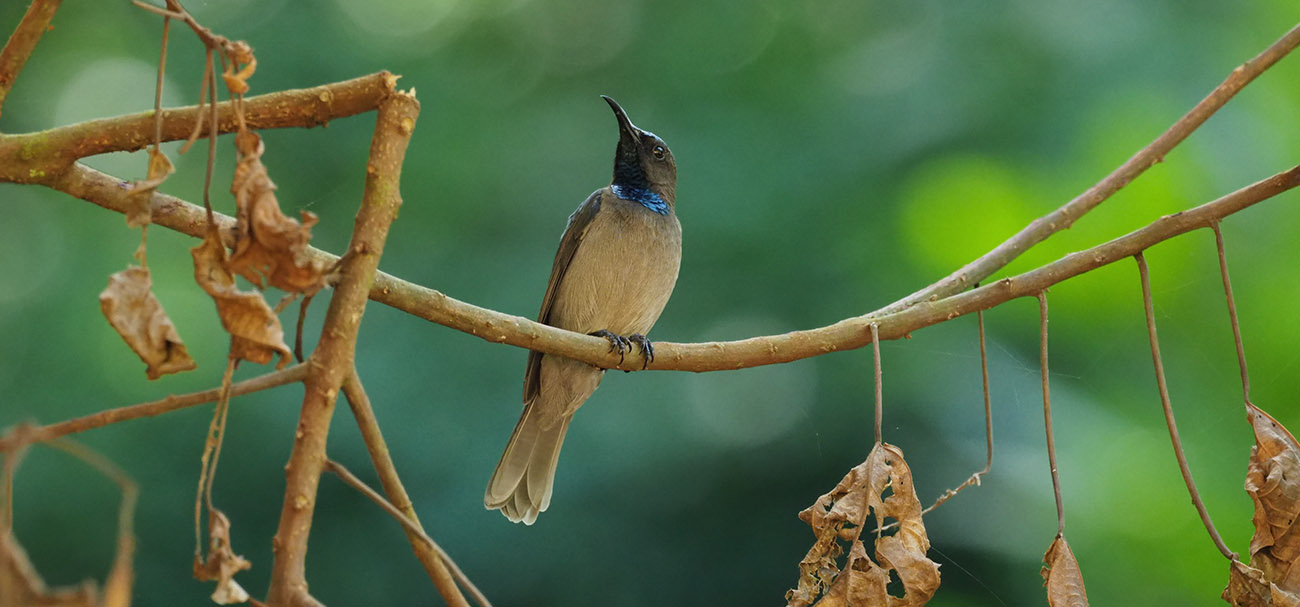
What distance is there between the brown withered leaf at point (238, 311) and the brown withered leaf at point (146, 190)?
61 mm

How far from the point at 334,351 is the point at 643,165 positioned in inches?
82.0

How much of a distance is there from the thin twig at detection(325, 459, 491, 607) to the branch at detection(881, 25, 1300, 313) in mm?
949

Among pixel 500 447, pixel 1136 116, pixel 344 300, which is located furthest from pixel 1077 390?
pixel 344 300

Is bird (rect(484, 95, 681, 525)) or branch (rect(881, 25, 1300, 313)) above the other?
branch (rect(881, 25, 1300, 313))

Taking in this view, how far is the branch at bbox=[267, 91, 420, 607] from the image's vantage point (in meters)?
0.94

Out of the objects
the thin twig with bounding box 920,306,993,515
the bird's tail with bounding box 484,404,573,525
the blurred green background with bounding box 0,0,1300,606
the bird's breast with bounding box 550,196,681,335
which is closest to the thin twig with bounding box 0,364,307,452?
the thin twig with bounding box 920,306,993,515

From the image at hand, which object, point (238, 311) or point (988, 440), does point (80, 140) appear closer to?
point (238, 311)

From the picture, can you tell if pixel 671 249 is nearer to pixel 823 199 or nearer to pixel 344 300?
pixel 823 199

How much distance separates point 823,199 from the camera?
4.20 metres

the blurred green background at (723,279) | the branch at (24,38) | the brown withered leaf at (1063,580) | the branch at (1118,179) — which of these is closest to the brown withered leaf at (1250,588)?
the brown withered leaf at (1063,580)

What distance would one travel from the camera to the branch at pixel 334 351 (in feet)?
3.08

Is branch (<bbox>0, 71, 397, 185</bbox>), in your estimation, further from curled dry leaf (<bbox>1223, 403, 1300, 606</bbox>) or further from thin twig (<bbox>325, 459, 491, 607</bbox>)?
curled dry leaf (<bbox>1223, 403, 1300, 606</bbox>)

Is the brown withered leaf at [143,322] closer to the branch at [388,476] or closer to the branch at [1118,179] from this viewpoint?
the branch at [388,476]

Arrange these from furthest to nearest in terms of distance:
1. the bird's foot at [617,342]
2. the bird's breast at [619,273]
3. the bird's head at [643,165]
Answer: the bird's head at [643,165]
the bird's breast at [619,273]
the bird's foot at [617,342]
